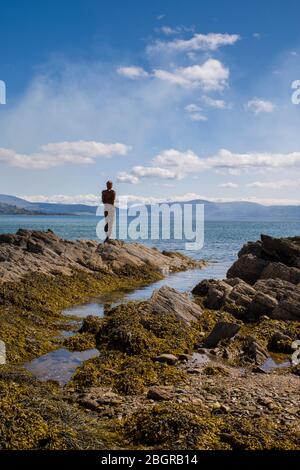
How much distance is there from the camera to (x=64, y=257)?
33.9m

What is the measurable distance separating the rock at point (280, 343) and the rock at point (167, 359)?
4710 mm

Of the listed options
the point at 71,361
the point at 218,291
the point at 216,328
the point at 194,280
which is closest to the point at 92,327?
the point at 71,361

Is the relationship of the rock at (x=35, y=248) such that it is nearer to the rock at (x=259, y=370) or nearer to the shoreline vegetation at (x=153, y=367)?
the shoreline vegetation at (x=153, y=367)

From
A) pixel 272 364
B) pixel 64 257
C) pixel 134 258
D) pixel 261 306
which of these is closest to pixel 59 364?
pixel 272 364

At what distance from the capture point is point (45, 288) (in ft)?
81.9

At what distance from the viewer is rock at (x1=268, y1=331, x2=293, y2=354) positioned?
17.5m

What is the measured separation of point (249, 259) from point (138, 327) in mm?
19414

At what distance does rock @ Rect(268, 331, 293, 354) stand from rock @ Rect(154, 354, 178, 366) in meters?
4.71

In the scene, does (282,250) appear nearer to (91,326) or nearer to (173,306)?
(173,306)

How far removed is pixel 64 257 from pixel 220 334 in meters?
19.1

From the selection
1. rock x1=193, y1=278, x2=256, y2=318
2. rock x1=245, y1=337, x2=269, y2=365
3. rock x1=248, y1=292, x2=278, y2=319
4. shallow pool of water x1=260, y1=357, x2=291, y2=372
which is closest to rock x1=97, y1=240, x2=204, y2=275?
rock x1=193, y1=278, x2=256, y2=318

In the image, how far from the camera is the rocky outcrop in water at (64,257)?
28750 mm

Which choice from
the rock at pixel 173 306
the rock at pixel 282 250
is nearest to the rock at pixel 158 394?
the rock at pixel 173 306
